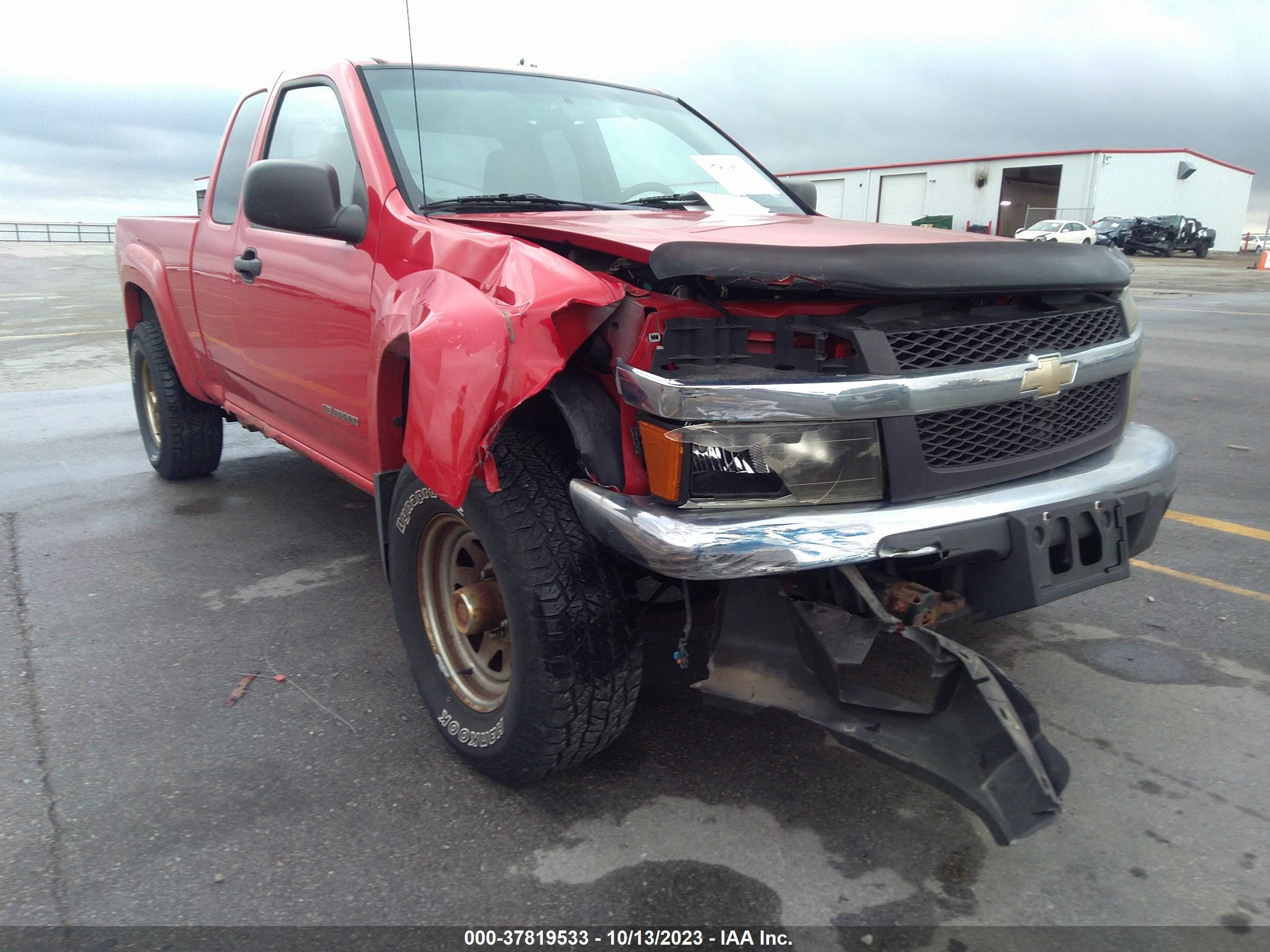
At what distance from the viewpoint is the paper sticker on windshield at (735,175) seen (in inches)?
139

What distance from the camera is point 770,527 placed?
1.98 metres

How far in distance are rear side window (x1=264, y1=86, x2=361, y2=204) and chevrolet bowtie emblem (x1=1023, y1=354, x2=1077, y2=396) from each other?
2.09 meters

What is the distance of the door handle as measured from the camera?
364 centimetres

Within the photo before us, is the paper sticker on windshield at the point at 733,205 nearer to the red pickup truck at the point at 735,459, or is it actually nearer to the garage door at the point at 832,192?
the red pickup truck at the point at 735,459

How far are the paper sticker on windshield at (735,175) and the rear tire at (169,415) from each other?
307 centimetres

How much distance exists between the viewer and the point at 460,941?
199cm

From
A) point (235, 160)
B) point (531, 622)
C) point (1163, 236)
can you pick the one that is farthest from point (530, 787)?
point (1163, 236)

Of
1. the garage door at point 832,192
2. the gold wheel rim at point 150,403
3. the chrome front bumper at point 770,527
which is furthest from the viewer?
the garage door at point 832,192

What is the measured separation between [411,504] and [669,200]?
1351mm

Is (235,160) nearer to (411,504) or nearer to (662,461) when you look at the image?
(411,504)

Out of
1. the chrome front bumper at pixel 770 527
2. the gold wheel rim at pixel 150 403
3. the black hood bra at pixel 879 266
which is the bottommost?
the gold wheel rim at pixel 150 403

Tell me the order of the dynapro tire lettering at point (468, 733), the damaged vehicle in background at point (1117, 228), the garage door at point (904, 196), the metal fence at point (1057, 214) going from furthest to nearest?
the garage door at point (904, 196)
the metal fence at point (1057, 214)
the damaged vehicle in background at point (1117, 228)
the dynapro tire lettering at point (468, 733)

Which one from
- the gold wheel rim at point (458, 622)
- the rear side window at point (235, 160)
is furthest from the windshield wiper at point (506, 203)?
the rear side window at point (235, 160)

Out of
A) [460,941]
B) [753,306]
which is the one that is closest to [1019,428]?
[753,306]
